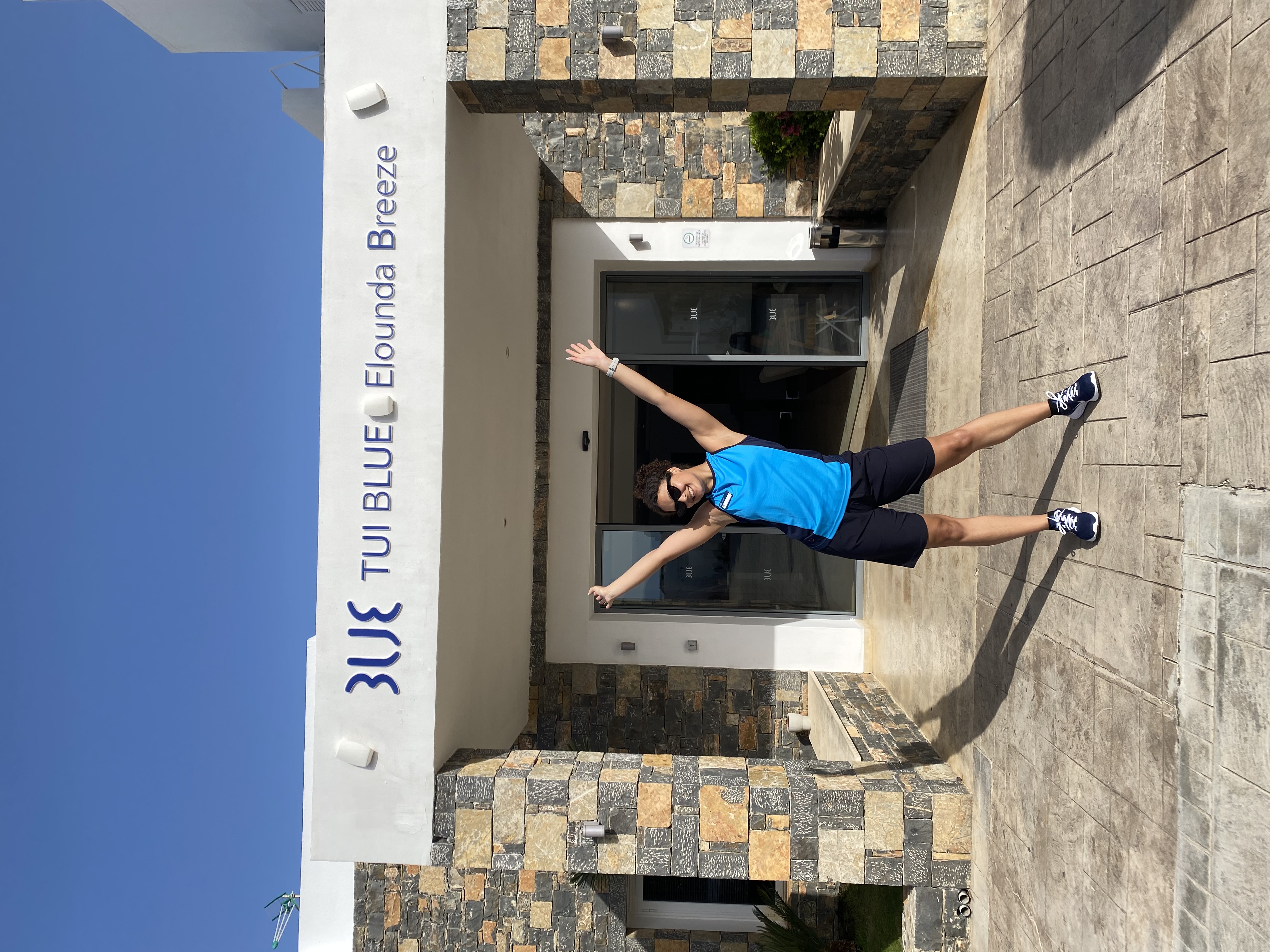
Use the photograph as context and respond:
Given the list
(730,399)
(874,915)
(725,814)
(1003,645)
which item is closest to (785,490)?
(1003,645)

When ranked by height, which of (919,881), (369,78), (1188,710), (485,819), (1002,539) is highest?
(369,78)

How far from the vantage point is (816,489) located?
340 centimetres

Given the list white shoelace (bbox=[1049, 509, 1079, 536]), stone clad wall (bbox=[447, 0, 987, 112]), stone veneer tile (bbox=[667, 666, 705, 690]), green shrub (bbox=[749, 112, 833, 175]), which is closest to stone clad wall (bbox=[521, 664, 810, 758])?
stone veneer tile (bbox=[667, 666, 705, 690])

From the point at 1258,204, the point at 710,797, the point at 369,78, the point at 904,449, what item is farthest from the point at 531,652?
the point at 1258,204

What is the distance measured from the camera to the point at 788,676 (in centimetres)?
653

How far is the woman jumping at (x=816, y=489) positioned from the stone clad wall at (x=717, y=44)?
5.75 ft

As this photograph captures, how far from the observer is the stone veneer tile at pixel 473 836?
404 centimetres

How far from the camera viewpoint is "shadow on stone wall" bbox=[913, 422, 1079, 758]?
10.6ft

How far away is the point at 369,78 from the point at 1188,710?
4821mm

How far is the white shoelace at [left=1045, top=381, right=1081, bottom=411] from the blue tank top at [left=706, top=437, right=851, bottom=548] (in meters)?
0.92

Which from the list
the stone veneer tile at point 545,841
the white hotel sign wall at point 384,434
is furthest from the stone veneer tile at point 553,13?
the stone veneer tile at point 545,841

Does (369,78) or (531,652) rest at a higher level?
(369,78)

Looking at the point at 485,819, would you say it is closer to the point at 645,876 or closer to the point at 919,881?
the point at 919,881

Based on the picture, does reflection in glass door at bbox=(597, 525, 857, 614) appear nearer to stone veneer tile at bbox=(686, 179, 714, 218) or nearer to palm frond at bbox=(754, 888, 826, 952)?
palm frond at bbox=(754, 888, 826, 952)
